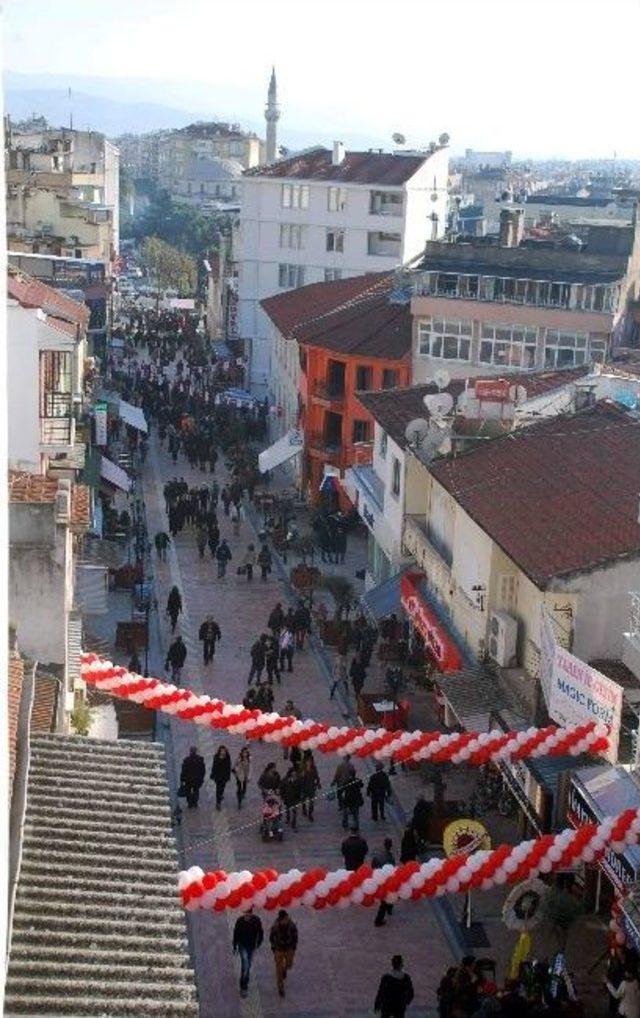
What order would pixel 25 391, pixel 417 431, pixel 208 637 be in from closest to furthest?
1. pixel 25 391
2. pixel 417 431
3. pixel 208 637

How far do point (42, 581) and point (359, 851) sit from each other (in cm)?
610

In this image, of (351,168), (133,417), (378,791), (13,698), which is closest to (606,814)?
(378,791)

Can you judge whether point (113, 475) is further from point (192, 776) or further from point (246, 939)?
point (246, 939)

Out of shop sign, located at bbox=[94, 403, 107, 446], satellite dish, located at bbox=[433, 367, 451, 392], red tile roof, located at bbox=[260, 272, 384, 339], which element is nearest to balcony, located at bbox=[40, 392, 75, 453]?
satellite dish, located at bbox=[433, 367, 451, 392]

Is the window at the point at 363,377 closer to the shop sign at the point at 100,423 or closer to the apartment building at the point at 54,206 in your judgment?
the shop sign at the point at 100,423

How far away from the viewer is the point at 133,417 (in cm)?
5066

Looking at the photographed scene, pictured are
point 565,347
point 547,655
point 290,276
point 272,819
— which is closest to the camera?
point 547,655

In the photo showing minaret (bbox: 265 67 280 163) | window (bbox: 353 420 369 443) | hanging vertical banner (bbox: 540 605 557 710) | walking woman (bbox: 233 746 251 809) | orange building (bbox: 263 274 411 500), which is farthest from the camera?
minaret (bbox: 265 67 280 163)

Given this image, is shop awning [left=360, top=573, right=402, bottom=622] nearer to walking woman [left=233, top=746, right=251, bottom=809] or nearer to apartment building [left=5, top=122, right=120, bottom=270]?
walking woman [left=233, top=746, right=251, bottom=809]

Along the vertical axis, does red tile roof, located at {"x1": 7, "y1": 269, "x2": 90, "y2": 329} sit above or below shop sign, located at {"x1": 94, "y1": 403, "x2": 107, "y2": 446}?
above

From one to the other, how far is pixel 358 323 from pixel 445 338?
4205 millimetres

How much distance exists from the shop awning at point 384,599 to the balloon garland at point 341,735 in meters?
11.4

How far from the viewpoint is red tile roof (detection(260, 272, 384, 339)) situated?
50.6 metres

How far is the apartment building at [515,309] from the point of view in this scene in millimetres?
41500
